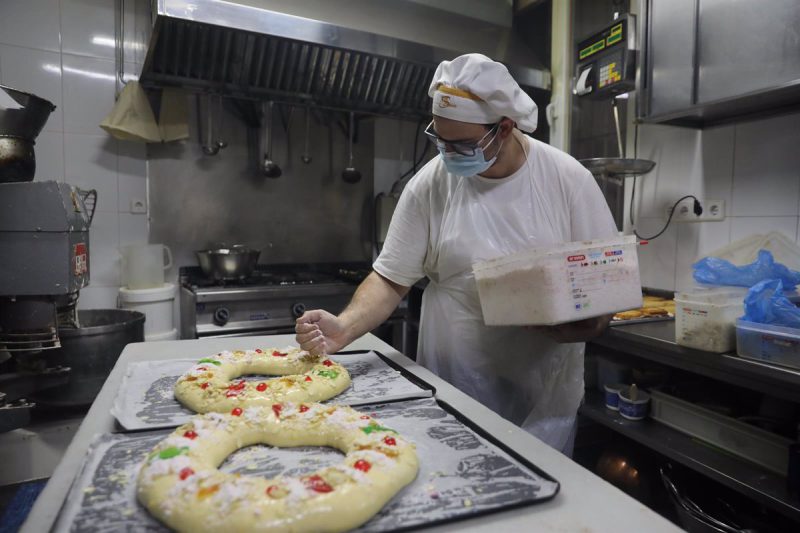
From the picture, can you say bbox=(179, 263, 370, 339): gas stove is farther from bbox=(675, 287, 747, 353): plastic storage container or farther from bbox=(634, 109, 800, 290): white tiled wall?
bbox=(675, 287, 747, 353): plastic storage container

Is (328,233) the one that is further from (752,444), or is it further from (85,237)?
(752,444)

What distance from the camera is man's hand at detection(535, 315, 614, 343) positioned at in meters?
1.32

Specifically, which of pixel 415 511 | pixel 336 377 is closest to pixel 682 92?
pixel 336 377

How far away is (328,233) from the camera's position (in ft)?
11.7

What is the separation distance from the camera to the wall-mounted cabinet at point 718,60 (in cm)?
174

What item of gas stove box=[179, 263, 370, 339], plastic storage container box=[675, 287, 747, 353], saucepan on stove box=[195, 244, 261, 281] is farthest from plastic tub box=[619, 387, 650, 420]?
saucepan on stove box=[195, 244, 261, 281]

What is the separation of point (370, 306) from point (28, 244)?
51.1 inches

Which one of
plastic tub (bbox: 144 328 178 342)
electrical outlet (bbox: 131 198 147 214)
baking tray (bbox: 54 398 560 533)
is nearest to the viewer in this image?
baking tray (bbox: 54 398 560 533)

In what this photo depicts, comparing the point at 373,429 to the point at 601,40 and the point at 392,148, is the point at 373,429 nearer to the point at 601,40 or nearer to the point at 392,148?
the point at 601,40

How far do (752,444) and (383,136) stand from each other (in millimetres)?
2843

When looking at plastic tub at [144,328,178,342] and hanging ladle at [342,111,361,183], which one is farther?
hanging ladle at [342,111,361,183]

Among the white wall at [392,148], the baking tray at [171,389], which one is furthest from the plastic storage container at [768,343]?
the white wall at [392,148]

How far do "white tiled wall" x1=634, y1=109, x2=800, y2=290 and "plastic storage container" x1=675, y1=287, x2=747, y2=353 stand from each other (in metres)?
0.58

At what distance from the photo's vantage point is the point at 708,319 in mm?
1532
